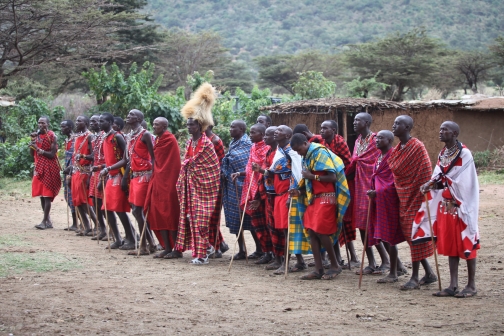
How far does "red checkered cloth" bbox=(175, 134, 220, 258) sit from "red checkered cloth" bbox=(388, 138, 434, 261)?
251 centimetres

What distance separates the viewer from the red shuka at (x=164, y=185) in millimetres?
8695

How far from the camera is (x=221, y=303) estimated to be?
6.16 m

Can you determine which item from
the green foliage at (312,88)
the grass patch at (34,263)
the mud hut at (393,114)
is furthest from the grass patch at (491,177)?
the grass patch at (34,263)

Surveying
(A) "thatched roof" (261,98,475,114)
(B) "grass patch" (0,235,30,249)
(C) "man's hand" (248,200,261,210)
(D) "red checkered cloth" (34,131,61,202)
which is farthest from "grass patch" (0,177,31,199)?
(C) "man's hand" (248,200,261,210)

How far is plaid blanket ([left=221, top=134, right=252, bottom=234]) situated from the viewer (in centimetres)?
882

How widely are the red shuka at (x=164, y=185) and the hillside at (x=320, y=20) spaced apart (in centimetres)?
5711

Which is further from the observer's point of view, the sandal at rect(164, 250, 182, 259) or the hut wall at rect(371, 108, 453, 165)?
the hut wall at rect(371, 108, 453, 165)

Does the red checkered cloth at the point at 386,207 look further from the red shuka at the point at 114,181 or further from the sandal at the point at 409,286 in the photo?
the red shuka at the point at 114,181

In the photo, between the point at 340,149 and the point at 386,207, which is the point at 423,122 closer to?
the point at 340,149

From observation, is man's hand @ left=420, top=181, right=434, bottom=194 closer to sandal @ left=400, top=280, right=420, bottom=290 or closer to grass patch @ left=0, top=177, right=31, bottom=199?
sandal @ left=400, top=280, right=420, bottom=290

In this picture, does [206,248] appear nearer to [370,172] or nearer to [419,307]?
[370,172]

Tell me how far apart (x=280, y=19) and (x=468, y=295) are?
71850 mm

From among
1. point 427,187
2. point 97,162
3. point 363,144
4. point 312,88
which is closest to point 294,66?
point 312,88

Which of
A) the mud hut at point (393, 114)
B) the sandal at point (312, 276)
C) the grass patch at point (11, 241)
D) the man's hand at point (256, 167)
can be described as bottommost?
the sandal at point (312, 276)
